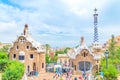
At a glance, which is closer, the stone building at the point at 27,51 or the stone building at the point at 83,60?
the stone building at the point at 83,60

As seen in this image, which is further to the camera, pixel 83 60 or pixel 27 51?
pixel 27 51

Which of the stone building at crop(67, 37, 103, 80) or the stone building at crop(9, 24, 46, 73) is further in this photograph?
the stone building at crop(9, 24, 46, 73)

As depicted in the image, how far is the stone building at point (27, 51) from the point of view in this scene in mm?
67062

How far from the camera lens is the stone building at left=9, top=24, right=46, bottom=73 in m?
67.1

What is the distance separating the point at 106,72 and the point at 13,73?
12.5 m

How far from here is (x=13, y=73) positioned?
40.4 metres

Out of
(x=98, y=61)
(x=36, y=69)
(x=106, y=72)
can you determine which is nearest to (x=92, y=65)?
(x=98, y=61)

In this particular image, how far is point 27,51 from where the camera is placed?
6762cm

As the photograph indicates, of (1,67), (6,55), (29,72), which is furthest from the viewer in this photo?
(6,55)

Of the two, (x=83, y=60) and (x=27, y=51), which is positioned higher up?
(x=27, y=51)

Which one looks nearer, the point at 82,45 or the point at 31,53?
the point at 82,45

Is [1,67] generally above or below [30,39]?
below

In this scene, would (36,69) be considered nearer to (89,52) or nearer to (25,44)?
(25,44)

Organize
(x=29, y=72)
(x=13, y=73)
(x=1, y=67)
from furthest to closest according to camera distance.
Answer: (x=29, y=72) → (x=1, y=67) → (x=13, y=73)
